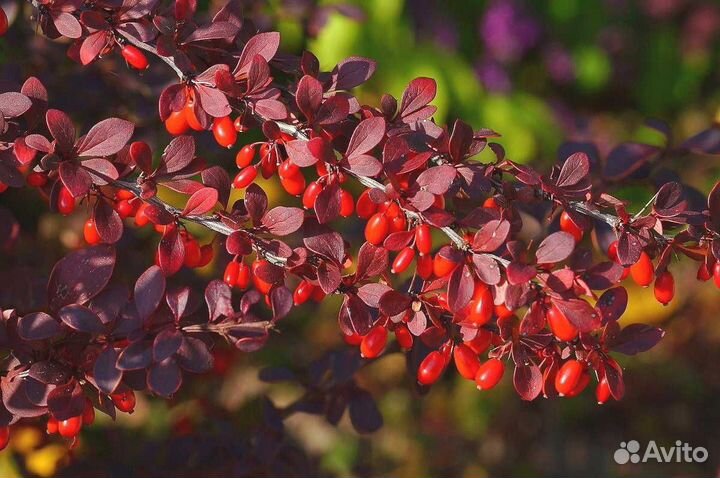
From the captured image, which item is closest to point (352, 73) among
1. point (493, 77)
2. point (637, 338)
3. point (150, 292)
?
point (150, 292)

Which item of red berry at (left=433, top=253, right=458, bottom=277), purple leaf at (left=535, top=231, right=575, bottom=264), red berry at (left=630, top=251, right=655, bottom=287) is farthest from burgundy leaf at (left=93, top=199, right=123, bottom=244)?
red berry at (left=630, top=251, right=655, bottom=287)

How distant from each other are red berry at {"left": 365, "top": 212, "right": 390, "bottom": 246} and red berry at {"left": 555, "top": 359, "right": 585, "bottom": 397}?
0.78 feet

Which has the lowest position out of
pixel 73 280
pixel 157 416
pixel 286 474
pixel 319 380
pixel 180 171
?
pixel 157 416

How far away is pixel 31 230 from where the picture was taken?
5.81 ft

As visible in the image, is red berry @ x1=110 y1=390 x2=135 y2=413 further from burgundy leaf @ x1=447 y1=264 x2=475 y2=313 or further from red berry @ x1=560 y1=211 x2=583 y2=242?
red berry @ x1=560 y1=211 x2=583 y2=242

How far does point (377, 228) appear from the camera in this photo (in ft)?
2.88

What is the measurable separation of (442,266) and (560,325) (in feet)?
0.44

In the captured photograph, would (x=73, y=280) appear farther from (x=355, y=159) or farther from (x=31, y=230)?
(x=31, y=230)

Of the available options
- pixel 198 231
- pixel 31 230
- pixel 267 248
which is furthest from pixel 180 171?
pixel 198 231

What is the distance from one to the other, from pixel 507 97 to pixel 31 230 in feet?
6.64

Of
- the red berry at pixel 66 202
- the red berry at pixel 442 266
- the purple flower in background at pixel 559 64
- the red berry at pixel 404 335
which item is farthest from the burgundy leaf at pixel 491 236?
the purple flower in background at pixel 559 64

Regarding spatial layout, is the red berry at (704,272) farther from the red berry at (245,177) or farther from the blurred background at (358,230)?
the blurred background at (358,230)

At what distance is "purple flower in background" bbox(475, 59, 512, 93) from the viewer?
3287mm

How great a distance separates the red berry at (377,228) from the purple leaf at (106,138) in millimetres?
279
